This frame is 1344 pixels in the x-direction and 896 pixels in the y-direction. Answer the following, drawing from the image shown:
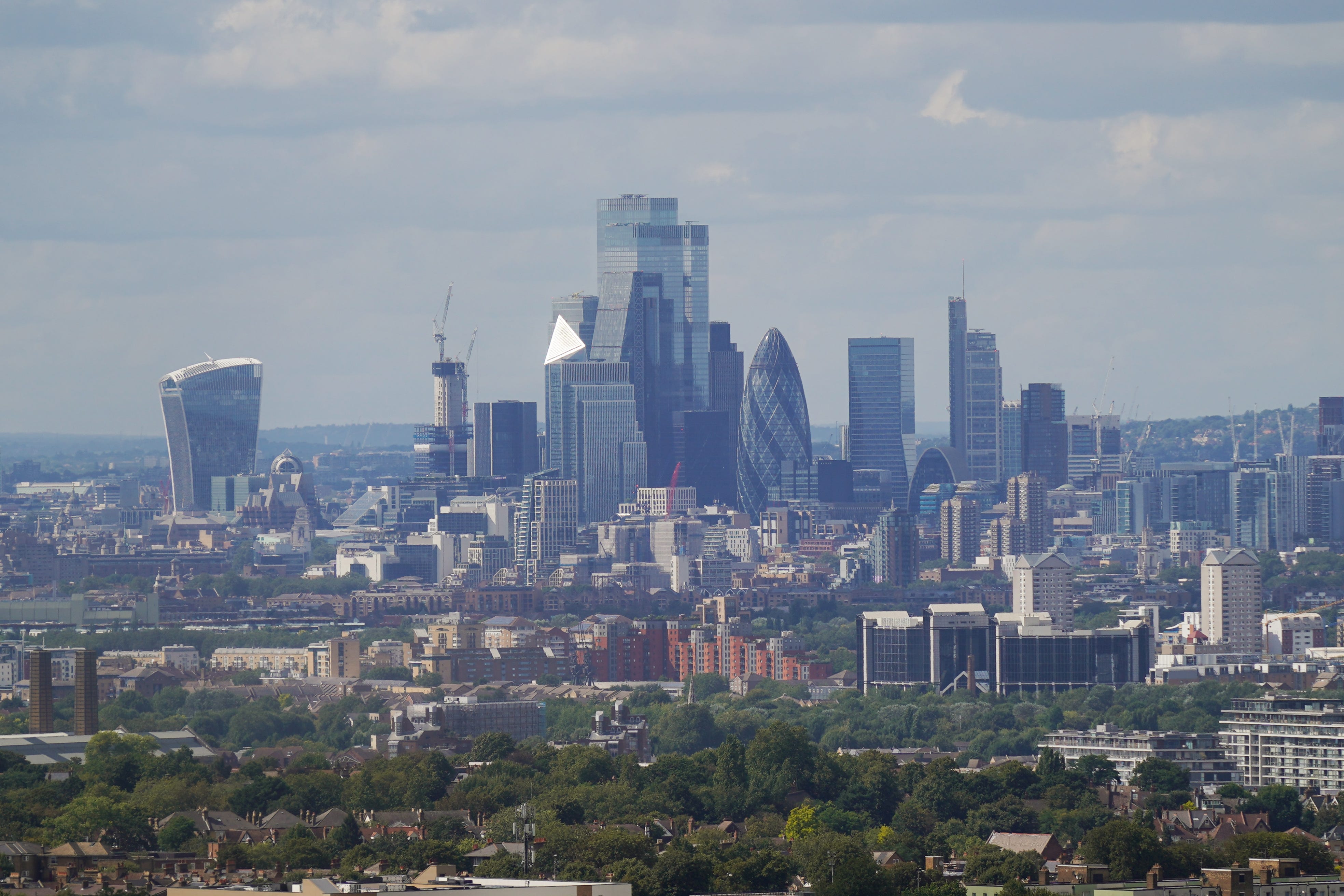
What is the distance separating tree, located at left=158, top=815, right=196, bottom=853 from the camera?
78062 mm

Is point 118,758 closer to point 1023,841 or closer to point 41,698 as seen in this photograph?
point 41,698

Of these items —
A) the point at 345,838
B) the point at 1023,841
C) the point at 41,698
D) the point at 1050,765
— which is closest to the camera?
the point at 345,838

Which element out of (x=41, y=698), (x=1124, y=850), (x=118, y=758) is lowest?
(x=41, y=698)

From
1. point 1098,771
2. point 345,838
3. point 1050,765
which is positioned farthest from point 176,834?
point 1098,771

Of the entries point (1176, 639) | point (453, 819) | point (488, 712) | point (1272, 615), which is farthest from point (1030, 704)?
point (453, 819)

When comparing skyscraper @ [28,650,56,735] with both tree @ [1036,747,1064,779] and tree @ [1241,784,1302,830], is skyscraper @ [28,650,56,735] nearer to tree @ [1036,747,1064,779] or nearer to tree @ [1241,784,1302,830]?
tree @ [1036,747,1064,779]

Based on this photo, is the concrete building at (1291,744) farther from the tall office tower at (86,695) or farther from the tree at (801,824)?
the tall office tower at (86,695)

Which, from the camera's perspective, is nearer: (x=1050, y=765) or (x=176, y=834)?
(x=176, y=834)

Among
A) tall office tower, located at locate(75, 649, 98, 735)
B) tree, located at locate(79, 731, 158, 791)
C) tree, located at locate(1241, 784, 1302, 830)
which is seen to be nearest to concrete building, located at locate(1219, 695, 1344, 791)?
tree, located at locate(1241, 784, 1302, 830)

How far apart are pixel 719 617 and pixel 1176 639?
2703cm

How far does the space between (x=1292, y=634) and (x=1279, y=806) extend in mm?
84400

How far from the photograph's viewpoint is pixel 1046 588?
176 m

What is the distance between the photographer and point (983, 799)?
87.3 meters

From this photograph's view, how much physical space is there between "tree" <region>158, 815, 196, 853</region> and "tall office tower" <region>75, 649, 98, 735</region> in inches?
1207
